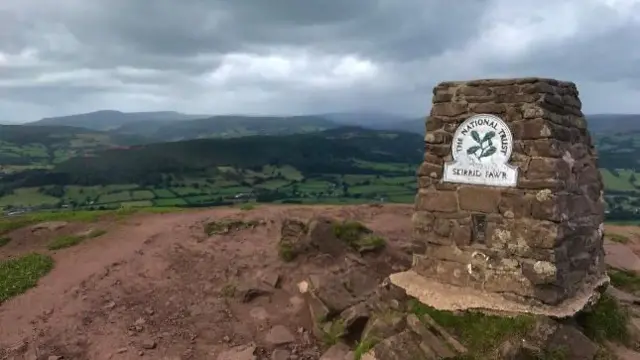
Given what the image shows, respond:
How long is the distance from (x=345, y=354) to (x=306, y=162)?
96.0 metres

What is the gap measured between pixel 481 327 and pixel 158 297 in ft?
25.8

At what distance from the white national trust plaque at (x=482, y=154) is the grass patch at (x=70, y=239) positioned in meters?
12.2

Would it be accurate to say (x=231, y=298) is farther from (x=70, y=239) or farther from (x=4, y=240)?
(x=4, y=240)

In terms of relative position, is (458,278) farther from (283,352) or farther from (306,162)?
(306,162)

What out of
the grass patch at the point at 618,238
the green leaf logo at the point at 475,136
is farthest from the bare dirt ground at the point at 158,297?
the grass patch at the point at 618,238

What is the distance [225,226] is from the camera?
1722 cm

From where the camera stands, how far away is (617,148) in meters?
122

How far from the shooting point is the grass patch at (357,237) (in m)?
14.2

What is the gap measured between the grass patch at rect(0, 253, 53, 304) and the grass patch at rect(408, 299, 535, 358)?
1019 cm

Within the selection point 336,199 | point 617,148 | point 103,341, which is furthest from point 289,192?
point 617,148

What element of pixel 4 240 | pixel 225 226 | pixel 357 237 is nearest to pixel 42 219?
pixel 4 240

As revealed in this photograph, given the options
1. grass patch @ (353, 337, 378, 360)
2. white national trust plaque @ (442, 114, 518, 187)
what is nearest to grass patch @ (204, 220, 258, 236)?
grass patch @ (353, 337, 378, 360)

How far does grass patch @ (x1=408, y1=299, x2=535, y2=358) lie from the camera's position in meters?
8.20

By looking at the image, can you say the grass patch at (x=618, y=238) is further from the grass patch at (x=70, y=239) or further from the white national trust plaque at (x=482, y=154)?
the grass patch at (x=70, y=239)
